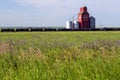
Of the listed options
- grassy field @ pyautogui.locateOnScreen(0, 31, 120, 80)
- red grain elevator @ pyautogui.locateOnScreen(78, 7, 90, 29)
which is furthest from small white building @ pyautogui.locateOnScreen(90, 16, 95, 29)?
grassy field @ pyautogui.locateOnScreen(0, 31, 120, 80)

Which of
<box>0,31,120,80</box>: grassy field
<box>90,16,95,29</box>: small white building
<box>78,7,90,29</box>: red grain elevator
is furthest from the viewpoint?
<box>90,16,95,29</box>: small white building

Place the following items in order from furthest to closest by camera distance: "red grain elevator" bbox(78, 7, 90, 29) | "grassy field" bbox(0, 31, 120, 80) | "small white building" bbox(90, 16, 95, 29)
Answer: "small white building" bbox(90, 16, 95, 29) → "red grain elevator" bbox(78, 7, 90, 29) → "grassy field" bbox(0, 31, 120, 80)

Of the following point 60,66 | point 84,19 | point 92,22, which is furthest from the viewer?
point 92,22

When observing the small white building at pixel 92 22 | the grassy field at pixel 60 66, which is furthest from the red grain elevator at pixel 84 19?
the grassy field at pixel 60 66

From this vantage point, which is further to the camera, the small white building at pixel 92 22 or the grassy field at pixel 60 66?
the small white building at pixel 92 22

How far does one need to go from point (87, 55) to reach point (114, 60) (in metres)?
0.93

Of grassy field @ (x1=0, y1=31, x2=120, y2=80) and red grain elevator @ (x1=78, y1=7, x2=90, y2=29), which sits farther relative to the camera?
red grain elevator @ (x1=78, y1=7, x2=90, y2=29)

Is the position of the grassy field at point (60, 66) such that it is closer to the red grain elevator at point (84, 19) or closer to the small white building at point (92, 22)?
the red grain elevator at point (84, 19)

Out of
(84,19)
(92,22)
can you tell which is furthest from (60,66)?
(92,22)

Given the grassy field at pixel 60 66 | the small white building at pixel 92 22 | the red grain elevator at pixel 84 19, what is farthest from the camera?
the small white building at pixel 92 22

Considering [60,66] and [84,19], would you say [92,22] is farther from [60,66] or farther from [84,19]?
[60,66]

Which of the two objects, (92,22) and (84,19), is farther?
(92,22)

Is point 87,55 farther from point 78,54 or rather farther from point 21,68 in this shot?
point 21,68

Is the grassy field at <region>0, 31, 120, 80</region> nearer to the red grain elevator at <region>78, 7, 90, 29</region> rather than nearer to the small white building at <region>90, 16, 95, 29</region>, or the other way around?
the red grain elevator at <region>78, 7, 90, 29</region>
